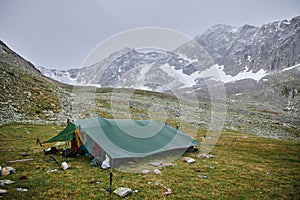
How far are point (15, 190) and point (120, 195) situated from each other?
4125mm

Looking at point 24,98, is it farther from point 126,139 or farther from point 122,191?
point 122,191

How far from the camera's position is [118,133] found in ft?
47.1

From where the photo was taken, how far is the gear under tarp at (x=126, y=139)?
507 inches

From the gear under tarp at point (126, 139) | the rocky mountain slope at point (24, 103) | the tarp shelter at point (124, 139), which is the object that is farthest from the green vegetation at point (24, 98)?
the gear under tarp at point (126, 139)

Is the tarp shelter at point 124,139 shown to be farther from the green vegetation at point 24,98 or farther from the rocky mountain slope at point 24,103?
the green vegetation at point 24,98

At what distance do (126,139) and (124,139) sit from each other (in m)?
0.14

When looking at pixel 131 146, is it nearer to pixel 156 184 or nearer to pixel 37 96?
pixel 156 184

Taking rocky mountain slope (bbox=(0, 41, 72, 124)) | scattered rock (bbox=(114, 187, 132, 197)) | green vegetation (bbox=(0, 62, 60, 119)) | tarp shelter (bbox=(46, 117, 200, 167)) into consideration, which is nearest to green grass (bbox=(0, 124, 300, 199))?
scattered rock (bbox=(114, 187, 132, 197))

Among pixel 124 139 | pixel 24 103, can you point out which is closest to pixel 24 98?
pixel 24 103

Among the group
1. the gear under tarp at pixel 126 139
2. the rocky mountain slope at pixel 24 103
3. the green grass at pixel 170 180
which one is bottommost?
the green grass at pixel 170 180

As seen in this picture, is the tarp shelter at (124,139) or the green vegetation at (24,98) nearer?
the tarp shelter at (124,139)

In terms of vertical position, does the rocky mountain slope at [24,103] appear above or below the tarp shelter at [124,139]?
above

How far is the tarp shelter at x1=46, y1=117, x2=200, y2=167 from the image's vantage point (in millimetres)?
12852

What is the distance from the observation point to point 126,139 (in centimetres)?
1405
